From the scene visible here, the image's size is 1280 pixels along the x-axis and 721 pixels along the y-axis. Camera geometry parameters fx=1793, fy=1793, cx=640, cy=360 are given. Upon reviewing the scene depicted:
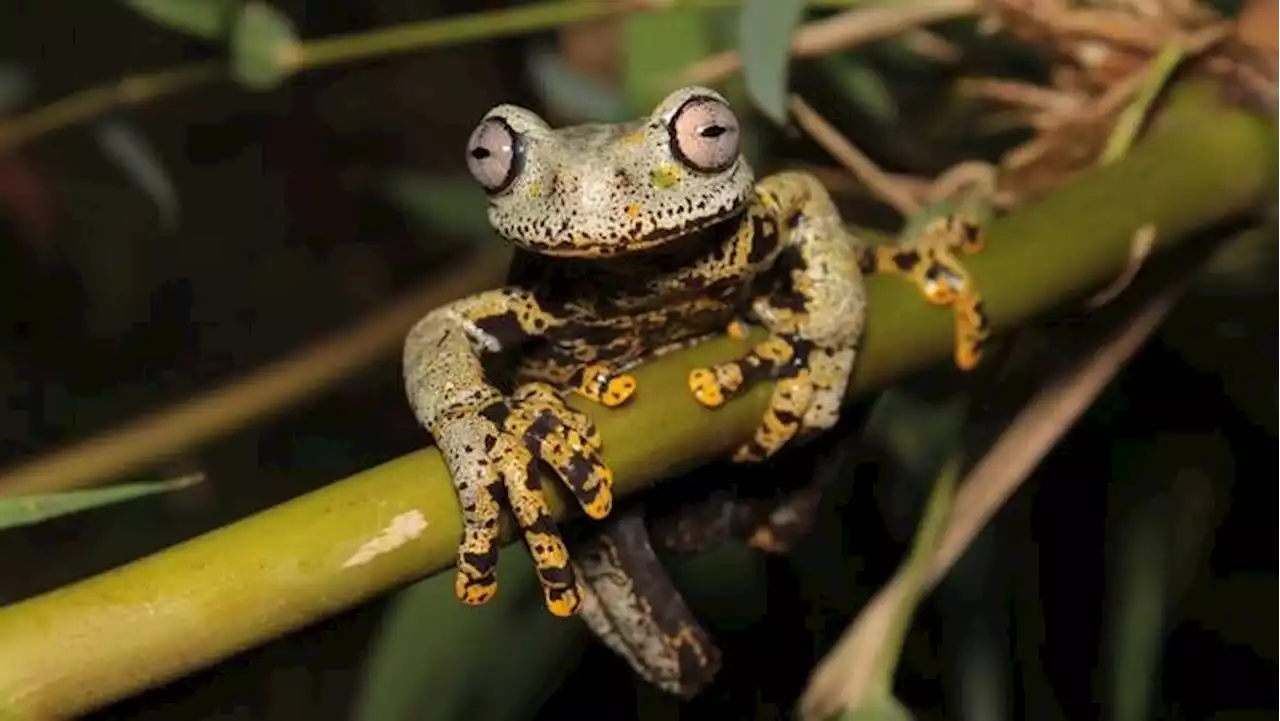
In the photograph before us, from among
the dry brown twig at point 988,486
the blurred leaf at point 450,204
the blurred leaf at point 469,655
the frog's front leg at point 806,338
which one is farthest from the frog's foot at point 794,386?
the blurred leaf at point 450,204

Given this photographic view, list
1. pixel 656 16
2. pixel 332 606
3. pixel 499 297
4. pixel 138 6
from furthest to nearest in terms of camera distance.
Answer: pixel 656 16, pixel 138 6, pixel 499 297, pixel 332 606

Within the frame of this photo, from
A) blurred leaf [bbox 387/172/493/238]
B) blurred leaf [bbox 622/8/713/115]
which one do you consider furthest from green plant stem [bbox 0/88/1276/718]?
blurred leaf [bbox 387/172/493/238]

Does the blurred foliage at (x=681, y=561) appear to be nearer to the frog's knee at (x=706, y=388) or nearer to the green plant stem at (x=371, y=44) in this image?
the green plant stem at (x=371, y=44)

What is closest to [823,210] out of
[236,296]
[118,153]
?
[118,153]

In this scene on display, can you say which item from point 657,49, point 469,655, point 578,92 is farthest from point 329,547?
point 578,92

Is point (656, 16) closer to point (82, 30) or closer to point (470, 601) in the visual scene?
point (82, 30)

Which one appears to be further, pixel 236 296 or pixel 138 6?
pixel 236 296

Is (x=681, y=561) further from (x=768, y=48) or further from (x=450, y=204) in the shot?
(x=450, y=204)
